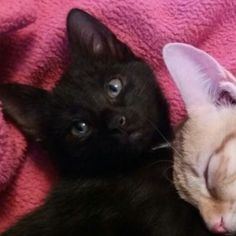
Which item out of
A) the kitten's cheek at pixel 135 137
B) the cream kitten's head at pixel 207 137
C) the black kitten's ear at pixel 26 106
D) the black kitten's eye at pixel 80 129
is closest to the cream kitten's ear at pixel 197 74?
the cream kitten's head at pixel 207 137

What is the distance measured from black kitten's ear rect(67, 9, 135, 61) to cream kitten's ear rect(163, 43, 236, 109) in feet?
0.97

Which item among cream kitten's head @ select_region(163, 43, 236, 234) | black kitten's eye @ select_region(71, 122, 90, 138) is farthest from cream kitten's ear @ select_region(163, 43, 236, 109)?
black kitten's eye @ select_region(71, 122, 90, 138)

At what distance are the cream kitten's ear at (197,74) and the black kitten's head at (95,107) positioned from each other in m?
0.16

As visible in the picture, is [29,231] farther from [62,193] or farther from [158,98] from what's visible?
[158,98]

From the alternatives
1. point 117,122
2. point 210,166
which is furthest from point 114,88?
point 210,166

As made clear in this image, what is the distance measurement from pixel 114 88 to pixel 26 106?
0.22 metres

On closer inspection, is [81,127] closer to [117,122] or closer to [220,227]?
[117,122]

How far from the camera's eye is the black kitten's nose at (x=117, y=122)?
4.14ft

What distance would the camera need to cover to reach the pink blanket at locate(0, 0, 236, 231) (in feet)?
4.58

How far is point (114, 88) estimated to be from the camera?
52.9 inches

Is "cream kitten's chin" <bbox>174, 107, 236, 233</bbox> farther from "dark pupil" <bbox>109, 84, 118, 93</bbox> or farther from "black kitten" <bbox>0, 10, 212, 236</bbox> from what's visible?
"dark pupil" <bbox>109, 84, 118, 93</bbox>

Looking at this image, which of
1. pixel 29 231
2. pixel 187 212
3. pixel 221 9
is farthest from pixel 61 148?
pixel 221 9

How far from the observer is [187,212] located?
1214mm

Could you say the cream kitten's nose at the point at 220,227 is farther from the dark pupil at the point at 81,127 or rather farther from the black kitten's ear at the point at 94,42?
the black kitten's ear at the point at 94,42
